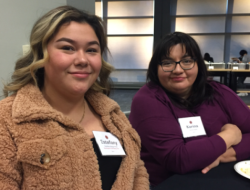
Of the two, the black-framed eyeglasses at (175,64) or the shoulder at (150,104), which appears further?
the black-framed eyeglasses at (175,64)

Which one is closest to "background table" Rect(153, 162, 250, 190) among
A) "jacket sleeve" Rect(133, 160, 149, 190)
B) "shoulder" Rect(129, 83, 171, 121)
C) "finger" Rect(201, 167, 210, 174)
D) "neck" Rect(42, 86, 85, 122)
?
"finger" Rect(201, 167, 210, 174)

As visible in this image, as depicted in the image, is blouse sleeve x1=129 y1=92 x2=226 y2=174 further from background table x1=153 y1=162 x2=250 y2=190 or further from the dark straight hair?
the dark straight hair

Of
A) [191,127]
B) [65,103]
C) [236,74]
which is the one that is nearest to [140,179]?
[191,127]

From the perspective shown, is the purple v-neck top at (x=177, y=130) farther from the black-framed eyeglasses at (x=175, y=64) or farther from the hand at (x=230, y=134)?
the black-framed eyeglasses at (x=175, y=64)

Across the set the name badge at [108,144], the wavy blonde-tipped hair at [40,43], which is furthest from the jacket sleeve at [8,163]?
the name badge at [108,144]

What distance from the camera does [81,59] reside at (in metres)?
0.96

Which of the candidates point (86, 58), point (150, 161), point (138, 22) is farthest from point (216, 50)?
point (86, 58)

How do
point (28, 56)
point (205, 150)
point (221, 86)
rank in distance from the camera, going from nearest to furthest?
point (28, 56)
point (205, 150)
point (221, 86)

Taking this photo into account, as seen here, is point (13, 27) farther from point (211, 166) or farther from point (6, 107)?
point (211, 166)

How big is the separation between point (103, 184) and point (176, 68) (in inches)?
35.5

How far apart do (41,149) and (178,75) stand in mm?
1048

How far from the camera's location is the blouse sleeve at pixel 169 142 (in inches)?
49.8

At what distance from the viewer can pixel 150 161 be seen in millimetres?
1551

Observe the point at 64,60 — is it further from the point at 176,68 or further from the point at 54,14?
the point at 176,68
